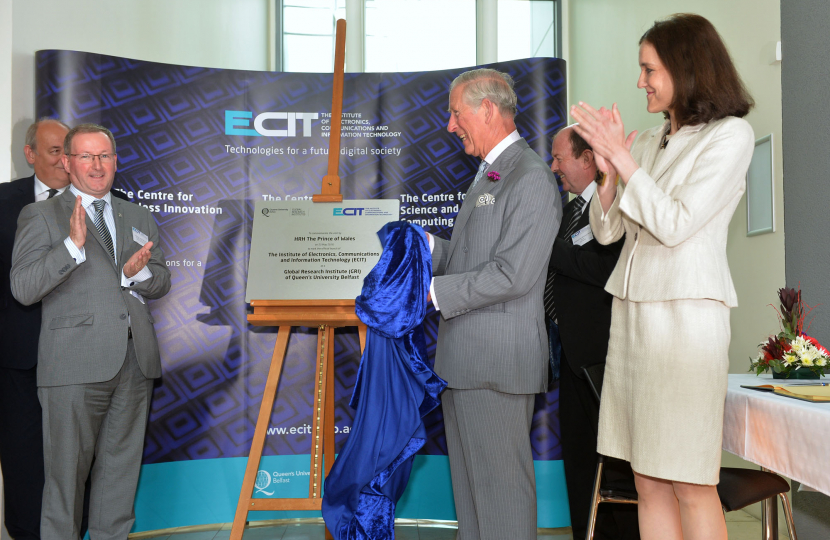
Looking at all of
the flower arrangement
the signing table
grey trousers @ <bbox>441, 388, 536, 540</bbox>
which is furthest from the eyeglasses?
the flower arrangement

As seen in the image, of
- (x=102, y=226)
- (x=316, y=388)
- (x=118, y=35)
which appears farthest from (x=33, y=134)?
(x=316, y=388)

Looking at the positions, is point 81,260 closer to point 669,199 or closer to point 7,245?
point 7,245

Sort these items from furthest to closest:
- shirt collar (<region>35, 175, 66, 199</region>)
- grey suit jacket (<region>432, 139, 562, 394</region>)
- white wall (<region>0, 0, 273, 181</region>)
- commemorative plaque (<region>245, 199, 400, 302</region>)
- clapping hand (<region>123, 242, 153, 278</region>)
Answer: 1. white wall (<region>0, 0, 273, 181</region>)
2. shirt collar (<region>35, 175, 66, 199</region>)
3. commemorative plaque (<region>245, 199, 400, 302</region>)
4. clapping hand (<region>123, 242, 153, 278</region>)
5. grey suit jacket (<region>432, 139, 562, 394</region>)

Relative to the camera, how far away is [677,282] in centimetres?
154

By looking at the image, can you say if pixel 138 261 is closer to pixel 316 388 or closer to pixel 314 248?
pixel 314 248

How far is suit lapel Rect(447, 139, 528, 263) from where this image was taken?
2.11 m

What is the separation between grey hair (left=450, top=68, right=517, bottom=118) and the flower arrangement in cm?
112

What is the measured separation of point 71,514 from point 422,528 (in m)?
1.73

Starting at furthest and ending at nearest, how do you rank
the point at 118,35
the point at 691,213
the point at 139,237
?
the point at 118,35 → the point at 139,237 → the point at 691,213

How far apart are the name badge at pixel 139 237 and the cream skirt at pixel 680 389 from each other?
7.35ft

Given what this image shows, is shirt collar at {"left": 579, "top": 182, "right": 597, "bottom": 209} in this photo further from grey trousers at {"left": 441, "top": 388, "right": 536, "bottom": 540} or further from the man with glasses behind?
the man with glasses behind

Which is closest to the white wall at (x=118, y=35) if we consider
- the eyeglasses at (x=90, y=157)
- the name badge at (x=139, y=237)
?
the eyeglasses at (x=90, y=157)

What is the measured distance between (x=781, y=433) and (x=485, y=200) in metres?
1.06

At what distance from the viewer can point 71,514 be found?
259cm
